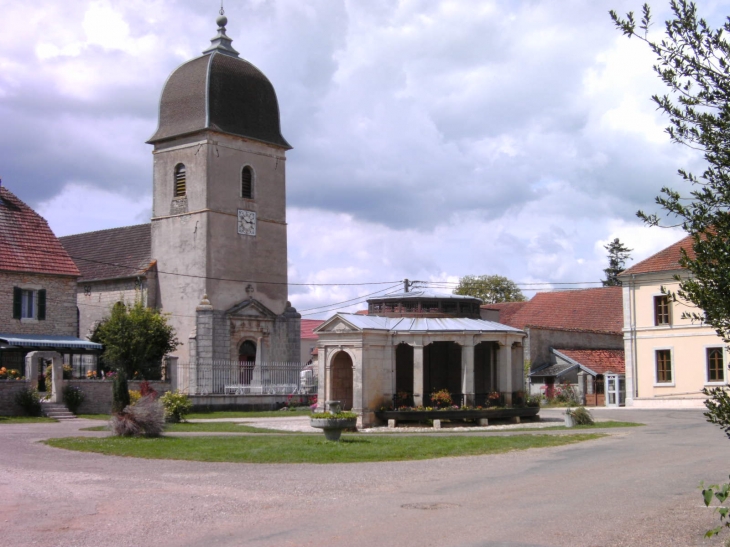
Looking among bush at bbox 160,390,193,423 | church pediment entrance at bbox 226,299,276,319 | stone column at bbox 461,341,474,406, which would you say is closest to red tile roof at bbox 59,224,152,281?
church pediment entrance at bbox 226,299,276,319

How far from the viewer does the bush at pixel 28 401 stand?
31547 millimetres

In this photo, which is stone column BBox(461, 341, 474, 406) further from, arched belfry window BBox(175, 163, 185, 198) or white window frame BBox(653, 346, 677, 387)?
arched belfry window BBox(175, 163, 185, 198)

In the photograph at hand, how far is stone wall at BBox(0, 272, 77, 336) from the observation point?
37.6 meters

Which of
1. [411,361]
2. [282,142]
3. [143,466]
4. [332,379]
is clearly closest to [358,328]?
[332,379]

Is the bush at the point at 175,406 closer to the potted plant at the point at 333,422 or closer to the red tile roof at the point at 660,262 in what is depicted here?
the potted plant at the point at 333,422

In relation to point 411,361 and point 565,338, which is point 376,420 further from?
point 565,338

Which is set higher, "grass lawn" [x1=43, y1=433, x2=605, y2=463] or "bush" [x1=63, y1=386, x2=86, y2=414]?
"bush" [x1=63, y1=386, x2=86, y2=414]

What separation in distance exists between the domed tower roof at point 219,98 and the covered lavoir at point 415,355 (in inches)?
793

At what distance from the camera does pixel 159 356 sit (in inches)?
1609

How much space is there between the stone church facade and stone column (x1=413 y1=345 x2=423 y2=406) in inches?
698

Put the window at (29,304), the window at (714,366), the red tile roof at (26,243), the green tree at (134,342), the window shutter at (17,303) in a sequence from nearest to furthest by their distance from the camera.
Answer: the window shutter at (17,303), the window at (29,304), the red tile roof at (26,243), the green tree at (134,342), the window at (714,366)

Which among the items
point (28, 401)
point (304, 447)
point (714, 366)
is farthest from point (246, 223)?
point (304, 447)

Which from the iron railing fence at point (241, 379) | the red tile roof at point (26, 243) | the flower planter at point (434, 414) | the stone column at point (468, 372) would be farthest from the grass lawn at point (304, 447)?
the iron railing fence at point (241, 379)

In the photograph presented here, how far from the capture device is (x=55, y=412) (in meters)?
32.4
